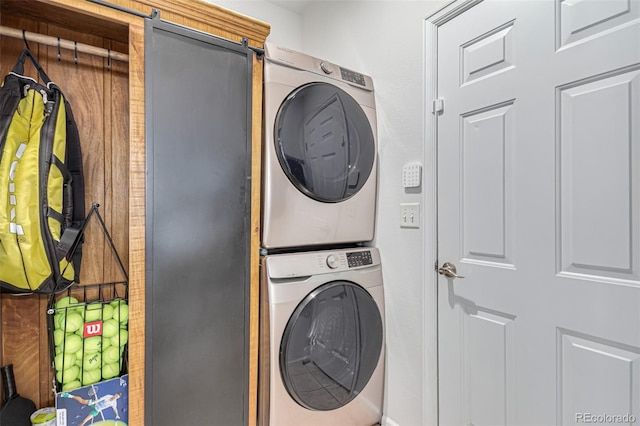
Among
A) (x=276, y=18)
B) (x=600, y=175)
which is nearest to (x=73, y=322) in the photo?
(x=600, y=175)

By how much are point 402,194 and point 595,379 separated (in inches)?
40.4

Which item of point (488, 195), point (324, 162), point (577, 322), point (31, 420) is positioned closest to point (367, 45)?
point (324, 162)

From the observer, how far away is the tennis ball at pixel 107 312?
1.34 metres

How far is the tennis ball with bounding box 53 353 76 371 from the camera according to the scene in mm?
1239

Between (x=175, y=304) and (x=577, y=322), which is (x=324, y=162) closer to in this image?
(x=175, y=304)

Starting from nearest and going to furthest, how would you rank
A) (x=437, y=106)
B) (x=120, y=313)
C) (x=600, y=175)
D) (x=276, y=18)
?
(x=600, y=175), (x=120, y=313), (x=437, y=106), (x=276, y=18)

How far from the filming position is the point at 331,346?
1548 mm

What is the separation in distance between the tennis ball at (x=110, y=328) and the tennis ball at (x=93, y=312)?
0.04 meters

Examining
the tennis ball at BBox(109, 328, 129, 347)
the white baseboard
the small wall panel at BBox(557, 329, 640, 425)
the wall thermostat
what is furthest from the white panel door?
the tennis ball at BBox(109, 328, 129, 347)

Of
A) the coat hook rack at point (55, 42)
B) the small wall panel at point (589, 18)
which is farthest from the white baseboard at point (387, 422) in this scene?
the coat hook rack at point (55, 42)

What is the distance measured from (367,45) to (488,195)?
1.16m

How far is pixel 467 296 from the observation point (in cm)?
139

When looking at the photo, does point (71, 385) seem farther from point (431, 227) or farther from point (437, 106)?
point (437, 106)

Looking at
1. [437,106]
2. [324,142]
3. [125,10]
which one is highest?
[125,10]
